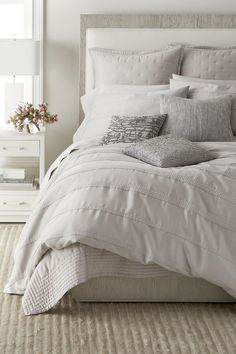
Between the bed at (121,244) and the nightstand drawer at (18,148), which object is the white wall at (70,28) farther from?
the bed at (121,244)

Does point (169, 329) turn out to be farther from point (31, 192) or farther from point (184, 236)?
point (31, 192)

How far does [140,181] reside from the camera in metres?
3.44

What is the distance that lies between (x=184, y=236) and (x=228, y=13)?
2.69 m

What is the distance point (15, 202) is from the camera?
16.4ft

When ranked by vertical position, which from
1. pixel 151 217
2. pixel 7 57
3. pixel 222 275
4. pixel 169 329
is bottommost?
pixel 169 329

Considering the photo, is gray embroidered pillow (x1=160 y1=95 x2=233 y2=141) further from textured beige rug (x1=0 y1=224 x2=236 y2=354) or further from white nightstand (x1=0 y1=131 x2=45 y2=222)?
textured beige rug (x1=0 y1=224 x2=236 y2=354)

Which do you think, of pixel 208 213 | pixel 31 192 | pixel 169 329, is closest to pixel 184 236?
pixel 208 213

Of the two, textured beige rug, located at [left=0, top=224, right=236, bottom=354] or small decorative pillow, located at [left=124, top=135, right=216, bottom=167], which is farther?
small decorative pillow, located at [left=124, top=135, right=216, bottom=167]

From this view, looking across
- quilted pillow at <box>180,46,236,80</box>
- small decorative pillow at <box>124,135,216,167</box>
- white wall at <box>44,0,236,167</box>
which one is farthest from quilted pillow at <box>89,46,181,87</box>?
small decorative pillow at <box>124,135,216,167</box>

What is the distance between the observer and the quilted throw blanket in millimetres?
3244

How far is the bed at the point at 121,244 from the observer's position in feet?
10.6

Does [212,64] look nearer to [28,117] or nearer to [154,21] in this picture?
[154,21]

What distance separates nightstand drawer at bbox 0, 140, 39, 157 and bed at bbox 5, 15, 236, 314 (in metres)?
1.35

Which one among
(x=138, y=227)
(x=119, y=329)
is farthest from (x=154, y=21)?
(x=119, y=329)
